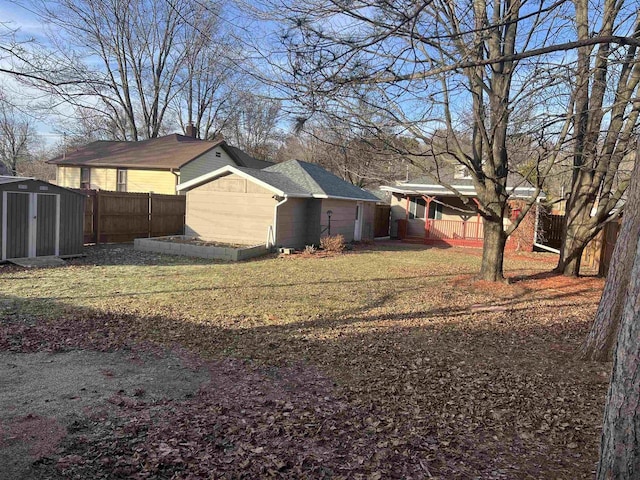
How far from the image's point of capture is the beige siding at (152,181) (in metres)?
23.3

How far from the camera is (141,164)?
23484 millimetres

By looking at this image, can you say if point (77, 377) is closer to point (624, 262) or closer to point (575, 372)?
point (575, 372)

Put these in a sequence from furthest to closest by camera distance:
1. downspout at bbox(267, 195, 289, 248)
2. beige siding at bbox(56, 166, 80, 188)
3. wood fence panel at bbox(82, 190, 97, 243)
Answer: beige siding at bbox(56, 166, 80, 188), downspout at bbox(267, 195, 289, 248), wood fence panel at bbox(82, 190, 97, 243)

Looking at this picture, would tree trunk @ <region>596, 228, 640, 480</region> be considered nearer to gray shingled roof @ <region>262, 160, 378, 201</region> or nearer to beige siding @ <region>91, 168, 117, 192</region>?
gray shingled roof @ <region>262, 160, 378, 201</region>

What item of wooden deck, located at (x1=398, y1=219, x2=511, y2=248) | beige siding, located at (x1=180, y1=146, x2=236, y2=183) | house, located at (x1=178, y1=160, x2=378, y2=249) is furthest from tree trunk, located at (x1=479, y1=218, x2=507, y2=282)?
beige siding, located at (x1=180, y1=146, x2=236, y2=183)

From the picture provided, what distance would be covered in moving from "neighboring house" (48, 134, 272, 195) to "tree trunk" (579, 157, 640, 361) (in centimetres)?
2011

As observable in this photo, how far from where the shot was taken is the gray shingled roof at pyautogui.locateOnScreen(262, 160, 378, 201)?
63.8ft

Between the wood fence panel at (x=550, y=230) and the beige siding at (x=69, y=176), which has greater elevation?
the beige siding at (x=69, y=176)

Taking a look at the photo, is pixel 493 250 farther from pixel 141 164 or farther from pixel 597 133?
pixel 141 164

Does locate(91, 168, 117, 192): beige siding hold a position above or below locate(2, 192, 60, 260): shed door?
above

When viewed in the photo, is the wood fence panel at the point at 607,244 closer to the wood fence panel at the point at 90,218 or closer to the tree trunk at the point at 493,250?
the tree trunk at the point at 493,250

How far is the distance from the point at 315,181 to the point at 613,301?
604 inches

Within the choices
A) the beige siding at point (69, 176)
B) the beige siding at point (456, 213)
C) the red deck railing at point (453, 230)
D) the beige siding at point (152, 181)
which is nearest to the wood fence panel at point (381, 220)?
the red deck railing at point (453, 230)

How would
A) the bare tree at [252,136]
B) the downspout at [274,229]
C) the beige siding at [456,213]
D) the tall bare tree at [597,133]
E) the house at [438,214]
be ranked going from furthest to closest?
the bare tree at [252,136] → the beige siding at [456,213] → the house at [438,214] → the downspout at [274,229] → the tall bare tree at [597,133]
